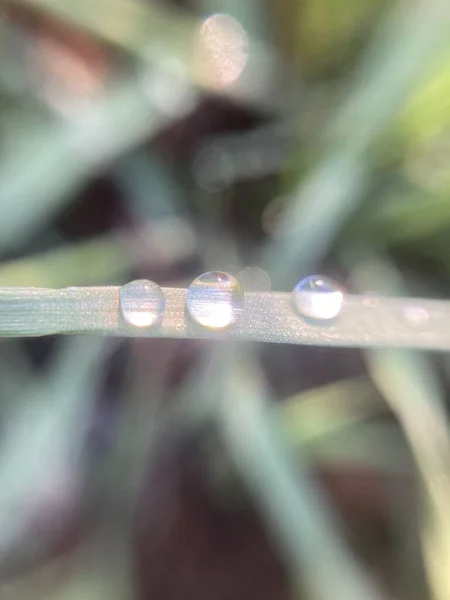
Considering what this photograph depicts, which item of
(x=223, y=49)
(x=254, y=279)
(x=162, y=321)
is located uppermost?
(x=223, y=49)

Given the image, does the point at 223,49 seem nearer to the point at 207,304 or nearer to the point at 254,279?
the point at 254,279

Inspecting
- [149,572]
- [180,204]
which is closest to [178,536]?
[149,572]

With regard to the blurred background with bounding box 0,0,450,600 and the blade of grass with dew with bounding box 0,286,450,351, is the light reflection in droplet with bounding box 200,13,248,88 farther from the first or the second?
the blade of grass with dew with bounding box 0,286,450,351

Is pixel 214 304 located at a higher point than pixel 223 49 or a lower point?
lower

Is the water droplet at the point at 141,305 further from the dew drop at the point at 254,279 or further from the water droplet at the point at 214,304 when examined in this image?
the dew drop at the point at 254,279

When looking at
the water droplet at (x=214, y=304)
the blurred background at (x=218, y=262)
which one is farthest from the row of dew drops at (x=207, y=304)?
the blurred background at (x=218, y=262)

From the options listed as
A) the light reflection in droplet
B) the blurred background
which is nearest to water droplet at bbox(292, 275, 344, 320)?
the blurred background

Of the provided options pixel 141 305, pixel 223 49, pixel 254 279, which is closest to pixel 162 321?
pixel 141 305
